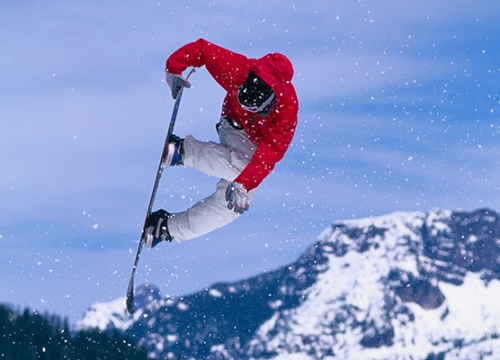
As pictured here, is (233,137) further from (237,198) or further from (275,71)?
(237,198)

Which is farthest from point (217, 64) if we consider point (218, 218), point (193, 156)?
point (218, 218)

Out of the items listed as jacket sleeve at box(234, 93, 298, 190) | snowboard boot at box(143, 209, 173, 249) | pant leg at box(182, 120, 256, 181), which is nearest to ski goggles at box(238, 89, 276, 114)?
jacket sleeve at box(234, 93, 298, 190)

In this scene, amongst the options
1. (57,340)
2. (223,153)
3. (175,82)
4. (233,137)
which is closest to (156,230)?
(223,153)

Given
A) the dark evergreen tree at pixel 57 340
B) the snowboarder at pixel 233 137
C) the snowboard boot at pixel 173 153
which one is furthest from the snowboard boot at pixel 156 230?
the dark evergreen tree at pixel 57 340

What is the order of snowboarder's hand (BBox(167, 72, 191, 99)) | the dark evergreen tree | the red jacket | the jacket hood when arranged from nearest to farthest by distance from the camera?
the jacket hood < the red jacket < snowboarder's hand (BBox(167, 72, 191, 99)) < the dark evergreen tree

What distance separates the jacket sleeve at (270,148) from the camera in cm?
750

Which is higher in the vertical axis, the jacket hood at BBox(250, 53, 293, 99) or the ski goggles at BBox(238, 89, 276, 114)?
the jacket hood at BBox(250, 53, 293, 99)

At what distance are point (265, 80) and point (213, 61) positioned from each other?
2.76 ft

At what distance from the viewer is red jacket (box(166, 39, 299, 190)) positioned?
24.5 feet

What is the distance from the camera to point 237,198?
7172mm

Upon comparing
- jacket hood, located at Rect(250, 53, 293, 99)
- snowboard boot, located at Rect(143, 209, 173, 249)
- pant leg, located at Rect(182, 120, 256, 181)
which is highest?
jacket hood, located at Rect(250, 53, 293, 99)

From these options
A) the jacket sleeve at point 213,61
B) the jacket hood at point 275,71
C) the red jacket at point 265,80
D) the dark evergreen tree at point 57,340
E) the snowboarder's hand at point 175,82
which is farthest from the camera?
the dark evergreen tree at point 57,340

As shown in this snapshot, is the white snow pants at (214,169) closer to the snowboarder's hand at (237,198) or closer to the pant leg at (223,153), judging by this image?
the pant leg at (223,153)

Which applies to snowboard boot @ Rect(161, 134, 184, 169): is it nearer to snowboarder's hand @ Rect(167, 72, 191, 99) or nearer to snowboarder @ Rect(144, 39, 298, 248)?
snowboarder @ Rect(144, 39, 298, 248)
